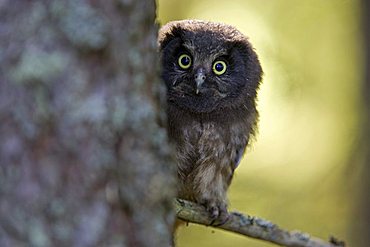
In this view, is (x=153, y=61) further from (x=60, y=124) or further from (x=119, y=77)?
(x=60, y=124)

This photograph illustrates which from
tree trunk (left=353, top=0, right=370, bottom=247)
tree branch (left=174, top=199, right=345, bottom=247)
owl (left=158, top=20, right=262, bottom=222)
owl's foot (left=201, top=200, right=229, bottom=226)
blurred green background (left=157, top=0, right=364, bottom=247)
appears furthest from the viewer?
blurred green background (left=157, top=0, right=364, bottom=247)

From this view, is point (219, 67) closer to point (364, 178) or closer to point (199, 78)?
point (199, 78)

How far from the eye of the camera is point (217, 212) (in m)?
4.39

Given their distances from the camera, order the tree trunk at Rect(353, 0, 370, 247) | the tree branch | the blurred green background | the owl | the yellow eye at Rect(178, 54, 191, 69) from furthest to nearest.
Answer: the blurred green background
the tree trunk at Rect(353, 0, 370, 247)
the yellow eye at Rect(178, 54, 191, 69)
the owl
the tree branch

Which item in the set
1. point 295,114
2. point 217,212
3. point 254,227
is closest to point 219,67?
point 217,212

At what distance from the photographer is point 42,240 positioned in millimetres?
2078

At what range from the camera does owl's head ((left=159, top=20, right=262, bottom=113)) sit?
466 centimetres

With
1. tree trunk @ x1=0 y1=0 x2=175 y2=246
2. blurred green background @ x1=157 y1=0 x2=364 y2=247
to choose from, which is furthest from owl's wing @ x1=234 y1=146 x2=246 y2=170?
blurred green background @ x1=157 y1=0 x2=364 y2=247

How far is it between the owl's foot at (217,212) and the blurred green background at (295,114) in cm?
371

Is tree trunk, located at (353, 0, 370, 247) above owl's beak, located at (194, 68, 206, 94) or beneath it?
beneath

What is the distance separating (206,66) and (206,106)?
0.82ft

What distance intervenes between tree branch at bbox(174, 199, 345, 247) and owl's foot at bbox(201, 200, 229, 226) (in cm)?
2

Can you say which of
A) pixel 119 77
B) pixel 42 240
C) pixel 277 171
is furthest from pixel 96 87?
pixel 277 171

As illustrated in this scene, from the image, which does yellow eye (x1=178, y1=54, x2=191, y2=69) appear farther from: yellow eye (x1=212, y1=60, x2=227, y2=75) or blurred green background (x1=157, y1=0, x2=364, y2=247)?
blurred green background (x1=157, y1=0, x2=364, y2=247)
